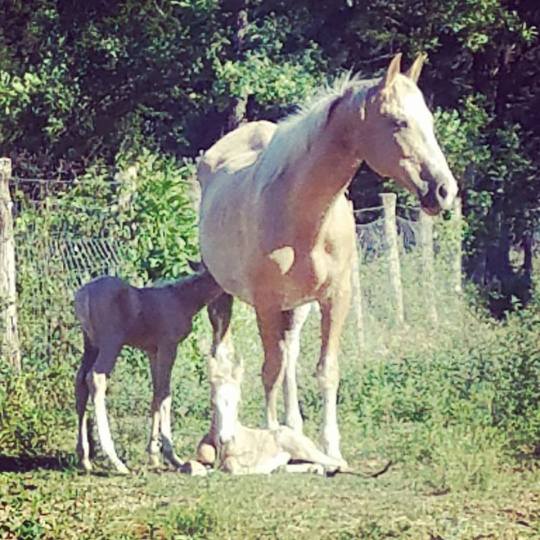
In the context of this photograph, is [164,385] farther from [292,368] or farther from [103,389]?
[292,368]

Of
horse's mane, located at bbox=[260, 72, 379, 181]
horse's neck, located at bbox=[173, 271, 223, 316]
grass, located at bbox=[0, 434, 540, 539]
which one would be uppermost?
Answer: horse's mane, located at bbox=[260, 72, 379, 181]

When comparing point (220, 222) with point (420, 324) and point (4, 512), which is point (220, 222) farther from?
point (420, 324)

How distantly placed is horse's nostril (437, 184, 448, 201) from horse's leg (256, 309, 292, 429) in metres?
1.37

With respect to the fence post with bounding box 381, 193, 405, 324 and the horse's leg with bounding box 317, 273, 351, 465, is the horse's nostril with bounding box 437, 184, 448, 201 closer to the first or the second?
the horse's leg with bounding box 317, 273, 351, 465

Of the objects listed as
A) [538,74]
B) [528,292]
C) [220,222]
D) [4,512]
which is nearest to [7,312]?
[220,222]

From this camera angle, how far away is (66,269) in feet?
34.6

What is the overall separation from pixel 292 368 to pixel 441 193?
2.28 metres

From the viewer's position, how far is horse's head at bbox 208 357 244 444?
7828mm

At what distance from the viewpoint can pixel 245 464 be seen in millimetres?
7738

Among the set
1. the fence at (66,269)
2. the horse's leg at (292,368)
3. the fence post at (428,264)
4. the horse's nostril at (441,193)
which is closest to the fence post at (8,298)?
the fence at (66,269)

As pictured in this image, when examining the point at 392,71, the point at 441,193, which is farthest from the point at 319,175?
the point at 441,193

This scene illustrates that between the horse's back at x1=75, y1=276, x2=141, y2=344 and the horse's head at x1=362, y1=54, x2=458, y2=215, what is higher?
the horse's head at x1=362, y1=54, x2=458, y2=215

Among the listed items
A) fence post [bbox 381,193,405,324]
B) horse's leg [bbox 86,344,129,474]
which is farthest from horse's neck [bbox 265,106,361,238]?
fence post [bbox 381,193,405,324]

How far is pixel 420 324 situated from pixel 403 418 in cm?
432
